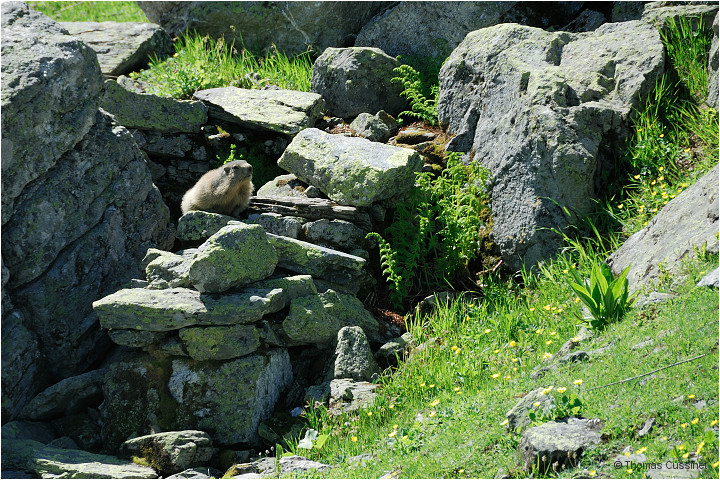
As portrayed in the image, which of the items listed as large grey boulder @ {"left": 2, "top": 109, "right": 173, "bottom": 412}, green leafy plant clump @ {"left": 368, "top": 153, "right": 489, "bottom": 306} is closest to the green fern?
green leafy plant clump @ {"left": 368, "top": 153, "right": 489, "bottom": 306}

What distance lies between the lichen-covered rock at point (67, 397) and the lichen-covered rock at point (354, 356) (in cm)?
296

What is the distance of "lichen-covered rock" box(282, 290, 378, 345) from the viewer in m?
8.43

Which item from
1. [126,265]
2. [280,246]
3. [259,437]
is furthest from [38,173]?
[259,437]

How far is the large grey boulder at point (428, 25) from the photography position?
1338 cm

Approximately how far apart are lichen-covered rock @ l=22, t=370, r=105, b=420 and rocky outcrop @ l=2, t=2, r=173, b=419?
0.81 ft

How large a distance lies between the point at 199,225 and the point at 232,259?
1671mm

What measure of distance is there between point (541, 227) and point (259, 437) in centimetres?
472

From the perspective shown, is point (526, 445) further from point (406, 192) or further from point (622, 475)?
point (406, 192)

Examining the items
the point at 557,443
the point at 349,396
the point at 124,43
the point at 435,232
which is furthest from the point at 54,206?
the point at 124,43

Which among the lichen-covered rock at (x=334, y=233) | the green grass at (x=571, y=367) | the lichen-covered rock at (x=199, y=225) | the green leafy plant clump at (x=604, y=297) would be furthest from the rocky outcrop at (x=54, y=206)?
the green leafy plant clump at (x=604, y=297)

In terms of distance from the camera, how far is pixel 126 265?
374 inches

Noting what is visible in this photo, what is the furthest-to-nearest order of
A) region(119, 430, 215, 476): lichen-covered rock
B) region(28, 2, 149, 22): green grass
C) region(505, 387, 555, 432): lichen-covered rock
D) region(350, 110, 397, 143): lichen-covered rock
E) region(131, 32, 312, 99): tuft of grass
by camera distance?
region(28, 2, 149, 22): green grass
region(131, 32, 312, 99): tuft of grass
region(350, 110, 397, 143): lichen-covered rock
region(119, 430, 215, 476): lichen-covered rock
region(505, 387, 555, 432): lichen-covered rock

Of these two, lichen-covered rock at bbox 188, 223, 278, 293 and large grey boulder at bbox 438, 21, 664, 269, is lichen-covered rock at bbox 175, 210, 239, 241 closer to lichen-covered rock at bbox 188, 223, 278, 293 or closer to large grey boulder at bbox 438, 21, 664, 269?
lichen-covered rock at bbox 188, 223, 278, 293

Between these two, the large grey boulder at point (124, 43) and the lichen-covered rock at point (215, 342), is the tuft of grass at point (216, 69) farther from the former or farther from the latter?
the lichen-covered rock at point (215, 342)
